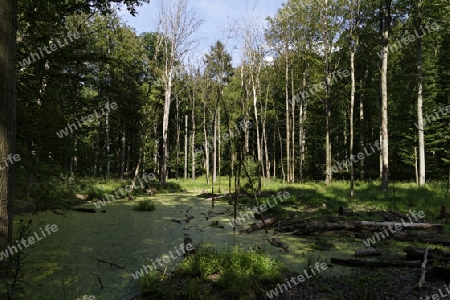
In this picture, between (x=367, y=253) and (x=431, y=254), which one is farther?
(x=367, y=253)

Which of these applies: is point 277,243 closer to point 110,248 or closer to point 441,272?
point 441,272

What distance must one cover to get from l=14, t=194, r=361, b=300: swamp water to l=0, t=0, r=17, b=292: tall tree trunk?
4.10 ft

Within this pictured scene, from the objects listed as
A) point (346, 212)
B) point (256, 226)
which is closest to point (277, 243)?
point (256, 226)

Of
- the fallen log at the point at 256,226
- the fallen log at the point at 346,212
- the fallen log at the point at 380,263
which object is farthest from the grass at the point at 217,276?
the fallen log at the point at 346,212

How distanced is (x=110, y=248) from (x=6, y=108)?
3686 millimetres

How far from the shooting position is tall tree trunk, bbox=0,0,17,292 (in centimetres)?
270

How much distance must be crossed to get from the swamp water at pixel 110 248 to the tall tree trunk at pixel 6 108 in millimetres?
1249

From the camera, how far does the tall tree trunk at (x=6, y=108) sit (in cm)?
270

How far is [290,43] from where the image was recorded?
19375mm

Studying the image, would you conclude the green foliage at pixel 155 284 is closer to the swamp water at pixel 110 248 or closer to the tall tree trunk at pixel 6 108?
the swamp water at pixel 110 248

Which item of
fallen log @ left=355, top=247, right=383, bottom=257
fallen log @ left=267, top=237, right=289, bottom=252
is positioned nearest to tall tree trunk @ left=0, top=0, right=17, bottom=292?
fallen log @ left=267, top=237, right=289, bottom=252

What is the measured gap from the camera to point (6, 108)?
9.00 feet

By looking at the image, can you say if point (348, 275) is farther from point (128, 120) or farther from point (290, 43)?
point (128, 120)

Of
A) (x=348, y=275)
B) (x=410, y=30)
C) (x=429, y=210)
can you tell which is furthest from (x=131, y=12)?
(x=410, y=30)
